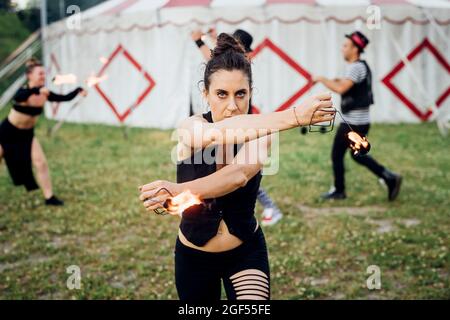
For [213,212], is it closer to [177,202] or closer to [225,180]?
[225,180]

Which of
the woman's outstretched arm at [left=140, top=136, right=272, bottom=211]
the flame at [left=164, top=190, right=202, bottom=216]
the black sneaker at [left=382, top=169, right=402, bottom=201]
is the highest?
the woman's outstretched arm at [left=140, top=136, right=272, bottom=211]

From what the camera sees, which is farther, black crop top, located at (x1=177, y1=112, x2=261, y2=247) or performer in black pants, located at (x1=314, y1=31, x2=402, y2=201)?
performer in black pants, located at (x1=314, y1=31, x2=402, y2=201)

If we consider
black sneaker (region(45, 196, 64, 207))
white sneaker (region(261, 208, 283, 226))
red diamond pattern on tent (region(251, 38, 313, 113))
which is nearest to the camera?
white sneaker (region(261, 208, 283, 226))

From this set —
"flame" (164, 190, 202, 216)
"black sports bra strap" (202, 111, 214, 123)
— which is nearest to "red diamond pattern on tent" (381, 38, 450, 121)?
"black sports bra strap" (202, 111, 214, 123)

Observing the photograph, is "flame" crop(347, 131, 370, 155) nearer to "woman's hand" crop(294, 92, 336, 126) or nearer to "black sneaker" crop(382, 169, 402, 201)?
"woman's hand" crop(294, 92, 336, 126)

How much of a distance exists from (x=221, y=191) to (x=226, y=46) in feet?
2.56

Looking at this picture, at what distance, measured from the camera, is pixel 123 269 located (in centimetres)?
498

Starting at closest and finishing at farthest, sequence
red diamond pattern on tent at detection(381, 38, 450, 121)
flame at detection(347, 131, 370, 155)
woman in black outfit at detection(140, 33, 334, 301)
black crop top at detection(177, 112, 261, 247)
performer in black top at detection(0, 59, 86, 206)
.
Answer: flame at detection(347, 131, 370, 155), woman in black outfit at detection(140, 33, 334, 301), black crop top at detection(177, 112, 261, 247), performer in black top at detection(0, 59, 86, 206), red diamond pattern on tent at detection(381, 38, 450, 121)

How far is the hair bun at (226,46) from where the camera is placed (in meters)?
2.57

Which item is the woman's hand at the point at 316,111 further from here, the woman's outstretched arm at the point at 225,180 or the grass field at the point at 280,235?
the grass field at the point at 280,235

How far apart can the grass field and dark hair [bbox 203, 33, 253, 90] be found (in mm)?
2450

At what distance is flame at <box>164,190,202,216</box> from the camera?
209 centimetres
